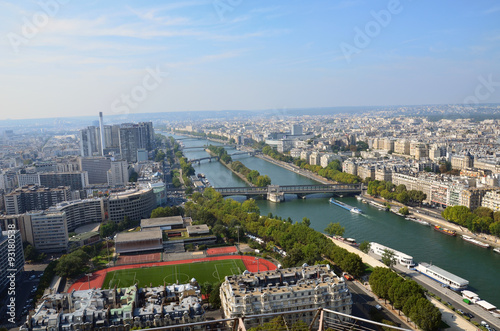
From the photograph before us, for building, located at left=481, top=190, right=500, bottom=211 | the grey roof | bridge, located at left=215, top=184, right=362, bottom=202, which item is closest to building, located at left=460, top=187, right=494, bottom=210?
building, located at left=481, top=190, right=500, bottom=211

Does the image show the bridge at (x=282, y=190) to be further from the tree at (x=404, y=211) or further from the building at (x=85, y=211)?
the building at (x=85, y=211)

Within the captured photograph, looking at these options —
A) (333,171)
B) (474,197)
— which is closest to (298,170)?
(333,171)

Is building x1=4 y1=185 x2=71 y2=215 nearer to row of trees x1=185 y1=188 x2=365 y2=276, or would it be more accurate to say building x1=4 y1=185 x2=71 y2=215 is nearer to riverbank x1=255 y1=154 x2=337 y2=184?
row of trees x1=185 y1=188 x2=365 y2=276

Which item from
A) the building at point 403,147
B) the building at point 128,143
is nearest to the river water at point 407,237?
the building at point 128,143

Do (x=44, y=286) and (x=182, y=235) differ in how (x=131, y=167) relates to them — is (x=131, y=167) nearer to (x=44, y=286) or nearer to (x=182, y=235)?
(x=182, y=235)

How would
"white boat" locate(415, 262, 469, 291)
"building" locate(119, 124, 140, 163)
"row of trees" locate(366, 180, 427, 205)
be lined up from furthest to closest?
"building" locate(119, 124, 140, 163)
"row of trees" locate(366, 180, 427, 205)
"white boat" locate(415, 262, 469, 291)

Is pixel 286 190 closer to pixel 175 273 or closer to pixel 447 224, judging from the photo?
pixel 447 224
